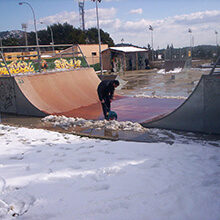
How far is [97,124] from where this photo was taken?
25.0 feet

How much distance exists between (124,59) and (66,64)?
25109 millimetres

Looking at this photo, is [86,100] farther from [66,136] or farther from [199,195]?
[199,195]

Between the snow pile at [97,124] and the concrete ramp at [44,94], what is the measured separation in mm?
1158

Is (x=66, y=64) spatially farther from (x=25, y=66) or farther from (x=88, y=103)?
(x=88, y=103)

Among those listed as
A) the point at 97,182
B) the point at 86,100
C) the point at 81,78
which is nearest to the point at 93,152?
the point at 97,182

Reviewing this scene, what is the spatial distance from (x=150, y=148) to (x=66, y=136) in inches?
90.9

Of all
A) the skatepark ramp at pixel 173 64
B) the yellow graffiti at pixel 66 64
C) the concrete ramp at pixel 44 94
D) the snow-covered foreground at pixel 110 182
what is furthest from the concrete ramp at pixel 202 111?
the skatepark ramp at pixel 173 64

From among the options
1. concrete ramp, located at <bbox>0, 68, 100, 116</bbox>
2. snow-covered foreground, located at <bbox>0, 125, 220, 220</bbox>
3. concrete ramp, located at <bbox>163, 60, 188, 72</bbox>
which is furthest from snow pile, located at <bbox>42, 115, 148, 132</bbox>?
concrete ramp, located at <bbox>163, 60, 188, 72</bbox>

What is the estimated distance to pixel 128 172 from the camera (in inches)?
148

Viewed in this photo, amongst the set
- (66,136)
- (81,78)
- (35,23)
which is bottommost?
(66,136)

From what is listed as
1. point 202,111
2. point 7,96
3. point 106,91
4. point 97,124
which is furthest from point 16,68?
point 202,111

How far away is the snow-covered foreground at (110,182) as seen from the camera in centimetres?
285

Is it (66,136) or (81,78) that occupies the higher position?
(81,78)

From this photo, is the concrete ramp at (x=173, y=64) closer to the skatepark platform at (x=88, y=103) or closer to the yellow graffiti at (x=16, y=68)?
the skatepark platform at (x=88, y=103)
